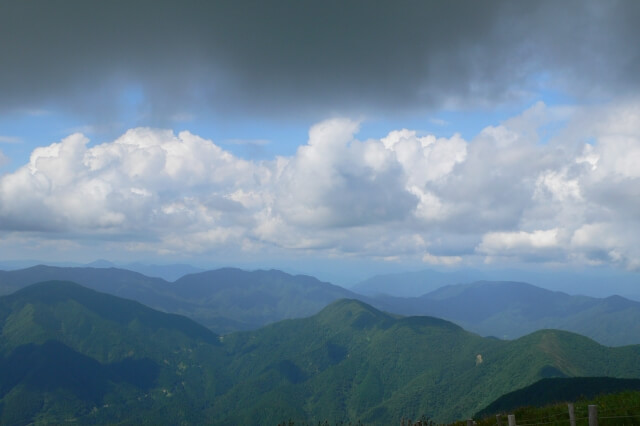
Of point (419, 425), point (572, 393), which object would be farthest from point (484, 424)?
point (572, 393)

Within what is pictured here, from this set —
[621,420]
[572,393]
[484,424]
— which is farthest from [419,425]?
[572,393]

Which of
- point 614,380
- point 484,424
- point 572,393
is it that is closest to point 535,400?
point 572,393

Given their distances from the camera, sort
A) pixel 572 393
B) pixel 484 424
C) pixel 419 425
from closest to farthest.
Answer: pixel 419 425, pixel 484 424, pixel 572 393

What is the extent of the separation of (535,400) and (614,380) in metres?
28.3

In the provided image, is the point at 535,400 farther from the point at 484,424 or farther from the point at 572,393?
the point at 484,424

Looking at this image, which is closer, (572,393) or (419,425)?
(419,425)

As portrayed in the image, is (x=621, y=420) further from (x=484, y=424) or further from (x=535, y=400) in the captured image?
(x=535, y=400)

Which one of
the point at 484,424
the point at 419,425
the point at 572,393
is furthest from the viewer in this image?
the point at 572,393

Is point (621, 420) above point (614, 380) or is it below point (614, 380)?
above

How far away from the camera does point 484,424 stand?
1671 inches

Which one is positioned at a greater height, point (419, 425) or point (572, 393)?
point (419, 425)

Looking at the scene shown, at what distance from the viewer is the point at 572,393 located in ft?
559

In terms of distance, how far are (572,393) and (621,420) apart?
15615 centimetres

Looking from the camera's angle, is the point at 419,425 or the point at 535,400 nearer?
the point at 419,425
